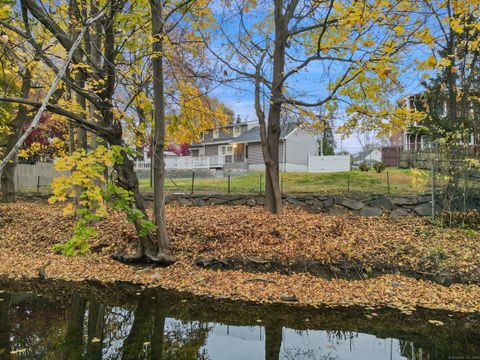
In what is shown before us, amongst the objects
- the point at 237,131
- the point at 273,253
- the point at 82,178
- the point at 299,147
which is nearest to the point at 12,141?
the point at 82,178

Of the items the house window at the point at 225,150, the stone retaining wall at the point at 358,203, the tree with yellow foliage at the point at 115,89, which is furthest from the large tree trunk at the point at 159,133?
the house window at the point at 225,150

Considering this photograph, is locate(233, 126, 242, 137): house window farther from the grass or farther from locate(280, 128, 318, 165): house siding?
the grass

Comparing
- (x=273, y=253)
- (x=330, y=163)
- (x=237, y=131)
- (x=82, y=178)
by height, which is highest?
(x=237, y=131)

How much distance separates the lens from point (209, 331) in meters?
4.43

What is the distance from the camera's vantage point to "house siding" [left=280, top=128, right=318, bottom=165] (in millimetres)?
28078

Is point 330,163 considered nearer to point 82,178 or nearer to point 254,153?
point 254,153

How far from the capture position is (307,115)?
29.0ft

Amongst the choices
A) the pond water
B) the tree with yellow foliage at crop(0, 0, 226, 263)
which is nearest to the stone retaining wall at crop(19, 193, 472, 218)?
the tree with yellow foliage at crop(0, 0, 226, 263)

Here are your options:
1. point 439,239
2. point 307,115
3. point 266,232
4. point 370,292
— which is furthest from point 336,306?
point 307,115

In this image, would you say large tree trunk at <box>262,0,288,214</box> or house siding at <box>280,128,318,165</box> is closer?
large tree trunk at <box>262,0,288,214</box>

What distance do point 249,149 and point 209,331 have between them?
85.3 feet

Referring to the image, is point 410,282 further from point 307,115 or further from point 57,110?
point 57,110

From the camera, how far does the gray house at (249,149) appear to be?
2783 centimetres

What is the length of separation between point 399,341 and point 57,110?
19.1 feet
